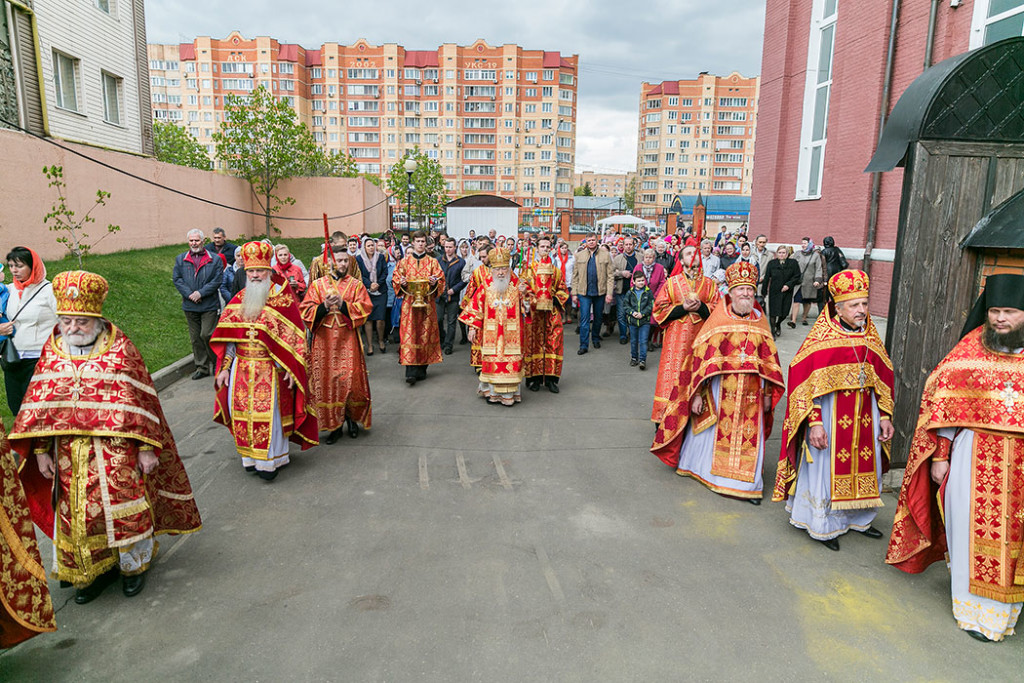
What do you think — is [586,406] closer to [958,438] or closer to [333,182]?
[958,438]

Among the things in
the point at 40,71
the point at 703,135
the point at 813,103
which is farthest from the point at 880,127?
the point at 703,135

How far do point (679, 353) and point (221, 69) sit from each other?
290 ft

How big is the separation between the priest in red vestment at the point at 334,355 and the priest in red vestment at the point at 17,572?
138 inches

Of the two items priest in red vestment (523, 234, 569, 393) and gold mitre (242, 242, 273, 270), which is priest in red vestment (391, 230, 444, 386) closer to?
priest in red vestment (523, 234, 569, 393)

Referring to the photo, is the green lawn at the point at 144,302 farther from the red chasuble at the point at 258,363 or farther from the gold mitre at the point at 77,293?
the gold mitre at the point at 77,293

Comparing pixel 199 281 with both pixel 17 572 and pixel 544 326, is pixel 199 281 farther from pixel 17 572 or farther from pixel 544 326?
pixel 17 572

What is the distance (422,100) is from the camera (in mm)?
79625

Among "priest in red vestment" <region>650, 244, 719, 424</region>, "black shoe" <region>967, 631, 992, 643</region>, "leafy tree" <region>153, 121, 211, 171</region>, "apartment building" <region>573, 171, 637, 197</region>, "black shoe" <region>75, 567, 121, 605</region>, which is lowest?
"black shoe" <region>75, 567, 121, 605</region>

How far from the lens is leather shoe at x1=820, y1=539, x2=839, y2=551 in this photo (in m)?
4.52

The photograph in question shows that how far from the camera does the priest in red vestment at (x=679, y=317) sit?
6.75 meters

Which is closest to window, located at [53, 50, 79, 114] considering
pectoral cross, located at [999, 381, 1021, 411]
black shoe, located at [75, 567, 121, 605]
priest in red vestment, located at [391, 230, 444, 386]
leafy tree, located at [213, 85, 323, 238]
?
priest in red vestment, located at [391, 230, 444, 386]

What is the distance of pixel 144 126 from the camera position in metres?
20.1

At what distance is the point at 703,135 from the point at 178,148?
68.8m

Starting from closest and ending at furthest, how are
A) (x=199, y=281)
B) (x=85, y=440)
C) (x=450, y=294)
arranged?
(x=85, y=440) < (x=199, y=281) < (x=450, y=294)
